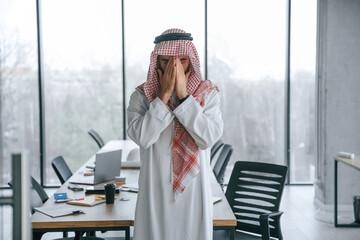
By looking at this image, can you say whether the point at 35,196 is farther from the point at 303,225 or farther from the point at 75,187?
the point at 303,225

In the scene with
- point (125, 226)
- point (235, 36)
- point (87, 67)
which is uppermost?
point (235, 36)

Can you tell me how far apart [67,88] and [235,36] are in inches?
105

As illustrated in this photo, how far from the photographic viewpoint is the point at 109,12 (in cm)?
593

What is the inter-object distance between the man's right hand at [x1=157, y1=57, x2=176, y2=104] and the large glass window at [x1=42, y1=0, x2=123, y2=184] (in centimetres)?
423

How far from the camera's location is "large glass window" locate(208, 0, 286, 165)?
5953 mm

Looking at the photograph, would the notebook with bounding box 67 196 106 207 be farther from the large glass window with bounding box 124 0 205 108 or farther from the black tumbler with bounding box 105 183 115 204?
the large glass window with bounding box 124 0 205 108

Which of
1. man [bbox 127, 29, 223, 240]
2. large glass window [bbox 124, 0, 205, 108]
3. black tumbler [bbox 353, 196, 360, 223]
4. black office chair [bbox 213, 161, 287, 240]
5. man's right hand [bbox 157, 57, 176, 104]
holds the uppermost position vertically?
large glass window [bbox 124, 0, 205, 108]

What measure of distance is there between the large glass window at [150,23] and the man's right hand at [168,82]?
13.5 feet

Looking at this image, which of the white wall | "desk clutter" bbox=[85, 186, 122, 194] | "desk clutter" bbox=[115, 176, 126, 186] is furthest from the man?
the white wall

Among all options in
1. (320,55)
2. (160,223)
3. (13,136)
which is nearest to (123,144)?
(13,136)

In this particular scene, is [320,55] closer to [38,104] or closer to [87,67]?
[87,67]

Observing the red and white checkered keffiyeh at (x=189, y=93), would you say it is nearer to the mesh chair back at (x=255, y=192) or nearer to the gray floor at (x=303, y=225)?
the mesh chair back at (x=255, y=192)

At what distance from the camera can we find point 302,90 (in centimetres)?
599

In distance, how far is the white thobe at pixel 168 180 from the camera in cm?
182
